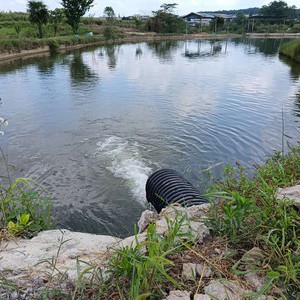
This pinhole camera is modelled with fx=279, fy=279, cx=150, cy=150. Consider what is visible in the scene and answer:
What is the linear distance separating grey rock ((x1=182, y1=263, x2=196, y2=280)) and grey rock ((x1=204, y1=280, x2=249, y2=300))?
0.31 ft

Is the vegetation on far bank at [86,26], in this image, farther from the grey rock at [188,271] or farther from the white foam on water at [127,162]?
the grey rock at [188,271]

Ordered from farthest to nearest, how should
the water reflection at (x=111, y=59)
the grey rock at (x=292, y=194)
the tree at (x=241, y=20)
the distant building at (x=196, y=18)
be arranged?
the tree at (x=241, y=20)
the distant building at (x=196, y=18)
the water reflection at (x=111, y=59)
the grey rock at (x=292, y=194)

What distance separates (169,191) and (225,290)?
1725 mm

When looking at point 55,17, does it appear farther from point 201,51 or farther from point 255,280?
point 255,280

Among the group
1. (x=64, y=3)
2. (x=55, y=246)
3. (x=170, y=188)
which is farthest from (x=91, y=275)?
(x=64, y=3)

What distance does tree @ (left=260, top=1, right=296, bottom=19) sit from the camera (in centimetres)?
6288

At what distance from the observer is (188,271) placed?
1512 mm

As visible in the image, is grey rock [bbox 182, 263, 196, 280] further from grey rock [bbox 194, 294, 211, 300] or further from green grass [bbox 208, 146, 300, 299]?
green grass [bbox 208, 146, 300, 299]

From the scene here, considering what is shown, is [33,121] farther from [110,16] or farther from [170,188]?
[110,16]

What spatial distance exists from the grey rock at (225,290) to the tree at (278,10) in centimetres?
7310

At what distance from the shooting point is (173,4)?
172ft

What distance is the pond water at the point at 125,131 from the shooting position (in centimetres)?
426

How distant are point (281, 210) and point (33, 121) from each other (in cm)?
689

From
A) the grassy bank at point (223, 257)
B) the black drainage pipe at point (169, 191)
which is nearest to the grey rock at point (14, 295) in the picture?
the grassy bank at point (223, 257)
